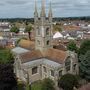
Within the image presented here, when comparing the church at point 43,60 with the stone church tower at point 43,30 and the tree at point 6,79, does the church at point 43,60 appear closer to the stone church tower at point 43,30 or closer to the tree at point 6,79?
the stone church tower at point 43,30

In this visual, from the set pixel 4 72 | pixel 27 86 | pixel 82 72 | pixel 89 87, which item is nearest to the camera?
pixel 89 87

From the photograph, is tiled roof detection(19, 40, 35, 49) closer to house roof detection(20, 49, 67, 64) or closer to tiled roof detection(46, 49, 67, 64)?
house roof detection(20, 49, 67, 64)

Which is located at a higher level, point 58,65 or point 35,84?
point 58,65

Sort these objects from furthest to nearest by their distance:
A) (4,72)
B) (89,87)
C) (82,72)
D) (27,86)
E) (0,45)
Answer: (0,45)
(82,72)
(27,86)
(4,72)
(89,87)

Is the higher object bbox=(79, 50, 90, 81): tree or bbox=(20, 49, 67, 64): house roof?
bbox=(20, 49, 67, 64): house roof

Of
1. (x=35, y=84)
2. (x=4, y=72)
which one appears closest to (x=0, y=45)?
(x=35, y=84)

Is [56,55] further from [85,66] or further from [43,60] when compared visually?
[85,66]

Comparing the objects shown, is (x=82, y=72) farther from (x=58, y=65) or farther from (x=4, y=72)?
(x=4, y=72)

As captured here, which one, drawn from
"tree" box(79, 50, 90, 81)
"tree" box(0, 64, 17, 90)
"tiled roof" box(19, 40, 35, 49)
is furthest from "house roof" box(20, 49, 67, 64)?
"tree" box(0, 64, 17, 90)
